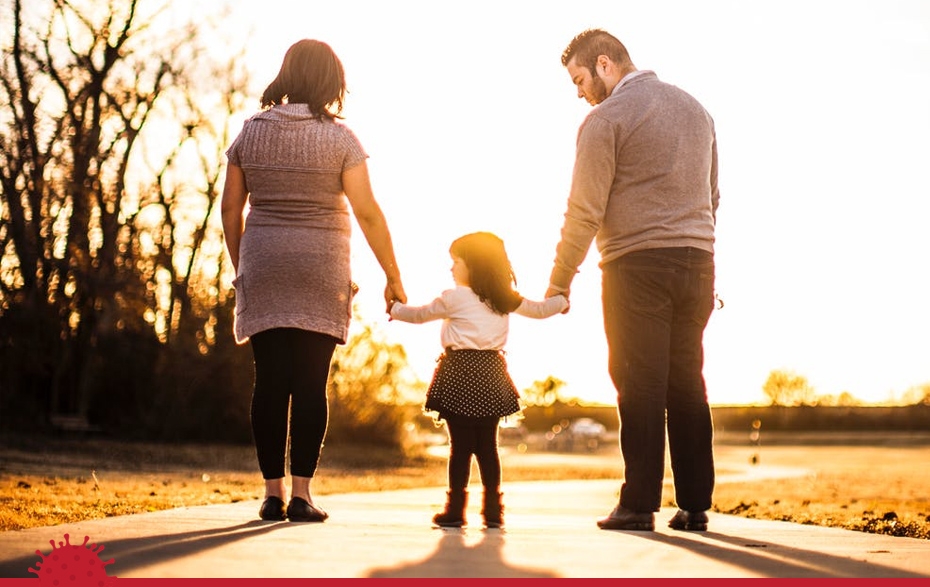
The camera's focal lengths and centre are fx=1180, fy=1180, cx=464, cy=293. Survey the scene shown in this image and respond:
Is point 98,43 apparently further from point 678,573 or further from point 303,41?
point 678,573

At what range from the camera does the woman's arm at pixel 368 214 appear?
196 inches

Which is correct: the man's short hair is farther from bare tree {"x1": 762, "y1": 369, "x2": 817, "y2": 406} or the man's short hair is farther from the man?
bare tree {"x1": 762, "y1": 369, "x2": 817, "y2": 406}

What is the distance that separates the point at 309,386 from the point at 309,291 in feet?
1.28

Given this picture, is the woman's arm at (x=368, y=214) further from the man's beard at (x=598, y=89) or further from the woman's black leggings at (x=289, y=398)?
the man's beard at (x=598, y=89)

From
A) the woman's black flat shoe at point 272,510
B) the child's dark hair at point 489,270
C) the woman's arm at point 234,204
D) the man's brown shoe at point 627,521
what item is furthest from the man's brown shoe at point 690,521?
the woman's arm at point 234,204

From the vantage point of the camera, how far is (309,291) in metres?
4.86

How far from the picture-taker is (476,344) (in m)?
5.61

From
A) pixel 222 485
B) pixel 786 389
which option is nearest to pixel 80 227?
pixel 222 485

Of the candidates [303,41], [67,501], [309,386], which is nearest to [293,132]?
[303,41]

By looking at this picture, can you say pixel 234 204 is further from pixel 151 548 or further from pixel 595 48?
pixel 151 548

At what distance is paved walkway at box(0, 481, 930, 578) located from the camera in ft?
9.57

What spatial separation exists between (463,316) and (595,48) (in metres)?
1.39

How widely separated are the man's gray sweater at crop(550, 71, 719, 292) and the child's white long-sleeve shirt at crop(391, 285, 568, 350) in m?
0.65

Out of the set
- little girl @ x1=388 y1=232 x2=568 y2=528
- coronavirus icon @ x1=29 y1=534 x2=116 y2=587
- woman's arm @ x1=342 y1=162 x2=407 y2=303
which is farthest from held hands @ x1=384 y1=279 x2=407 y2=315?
coronavirus icon @ x1=29 y1=534 x2=116 y2=587
